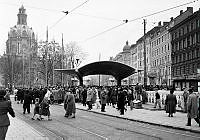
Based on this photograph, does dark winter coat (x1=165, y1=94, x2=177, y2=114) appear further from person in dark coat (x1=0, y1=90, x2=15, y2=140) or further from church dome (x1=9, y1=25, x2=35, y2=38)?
church dome (x1=9, y1=25, x2=35, y2=38)

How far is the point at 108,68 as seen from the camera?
37719mm

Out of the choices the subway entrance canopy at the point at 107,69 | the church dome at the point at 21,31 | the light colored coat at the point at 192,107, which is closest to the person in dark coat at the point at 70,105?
the light colored coat at the point at 192,107

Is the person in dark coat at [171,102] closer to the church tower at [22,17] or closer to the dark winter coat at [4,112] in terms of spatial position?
the dark winter coat at [4,112]

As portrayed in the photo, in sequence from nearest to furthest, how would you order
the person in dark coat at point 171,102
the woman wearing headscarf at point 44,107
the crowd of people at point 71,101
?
the crowd of people at point 71,101
the woman wearing headscarf at point 44,107
the person in dark coat at point 171,102

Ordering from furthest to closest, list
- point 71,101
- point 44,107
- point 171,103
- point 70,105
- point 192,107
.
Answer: point 171,103
point 70,105
point 71,101
point 44,107
point 192,107

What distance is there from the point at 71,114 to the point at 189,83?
12908 millimetres

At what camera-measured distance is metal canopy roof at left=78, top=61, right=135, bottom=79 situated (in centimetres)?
3475

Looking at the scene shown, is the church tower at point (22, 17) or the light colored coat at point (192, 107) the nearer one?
the light colored coat at point (192, 107)

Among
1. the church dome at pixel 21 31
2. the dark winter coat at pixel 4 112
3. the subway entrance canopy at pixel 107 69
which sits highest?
the church dome at pixel 21 31

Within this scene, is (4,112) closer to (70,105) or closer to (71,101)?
(71,101)

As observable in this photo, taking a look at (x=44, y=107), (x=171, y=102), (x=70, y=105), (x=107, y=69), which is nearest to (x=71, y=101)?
(x=70, y=105)

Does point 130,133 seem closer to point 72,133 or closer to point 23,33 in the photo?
point 72,133

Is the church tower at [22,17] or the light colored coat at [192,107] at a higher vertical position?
the church tower at [22,17]

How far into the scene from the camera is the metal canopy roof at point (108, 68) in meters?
34.8
